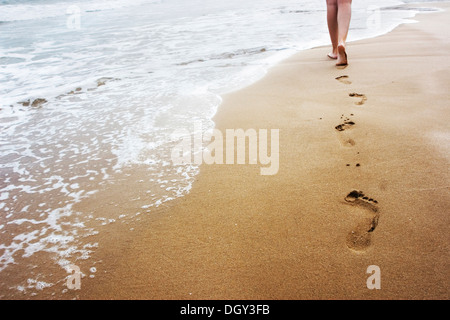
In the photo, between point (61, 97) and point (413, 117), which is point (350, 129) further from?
point (61, 97)

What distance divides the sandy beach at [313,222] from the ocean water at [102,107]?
0.22 m

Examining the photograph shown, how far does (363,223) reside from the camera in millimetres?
1305

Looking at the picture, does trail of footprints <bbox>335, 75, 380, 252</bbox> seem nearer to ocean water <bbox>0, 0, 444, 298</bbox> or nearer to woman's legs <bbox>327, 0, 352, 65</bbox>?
ocean water <bbox>0, 0, 444, 298</bbox>

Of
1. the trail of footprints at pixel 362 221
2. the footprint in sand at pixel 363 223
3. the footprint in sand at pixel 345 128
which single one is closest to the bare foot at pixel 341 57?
the footprint in sand at pixel 345 128

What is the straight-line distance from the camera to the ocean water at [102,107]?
1.50 meters

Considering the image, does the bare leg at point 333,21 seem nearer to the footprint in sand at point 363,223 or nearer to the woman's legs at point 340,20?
the woman's legs at point 340,20

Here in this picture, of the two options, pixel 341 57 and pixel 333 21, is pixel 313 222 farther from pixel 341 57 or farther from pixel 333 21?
pixel 333 21

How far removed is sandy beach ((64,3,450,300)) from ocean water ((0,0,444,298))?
22 cm

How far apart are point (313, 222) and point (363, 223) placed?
0.72ft

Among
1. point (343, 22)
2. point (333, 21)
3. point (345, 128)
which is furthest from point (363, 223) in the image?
point (333, 21)

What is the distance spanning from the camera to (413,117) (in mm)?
2105

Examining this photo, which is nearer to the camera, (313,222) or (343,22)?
(313,222)

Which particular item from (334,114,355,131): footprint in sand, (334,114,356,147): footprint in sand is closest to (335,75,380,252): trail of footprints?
(334,114,356,147): footprint in sand
